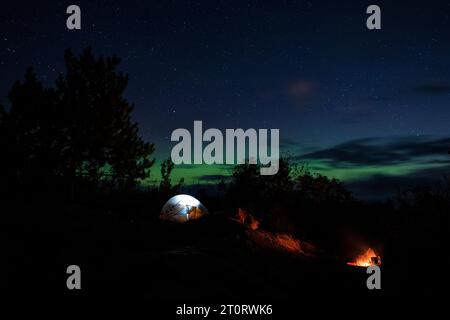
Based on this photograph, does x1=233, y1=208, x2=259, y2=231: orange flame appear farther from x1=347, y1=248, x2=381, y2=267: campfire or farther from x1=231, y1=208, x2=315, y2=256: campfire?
x1=347, y1=248, x2=381, y2=267: campfire

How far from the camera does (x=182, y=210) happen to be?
19.8m

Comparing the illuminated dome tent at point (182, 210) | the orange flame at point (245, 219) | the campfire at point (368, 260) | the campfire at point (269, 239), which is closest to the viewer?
the campfire at point (269, 239)

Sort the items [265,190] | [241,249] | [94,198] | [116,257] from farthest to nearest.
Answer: [265,190]
[94,198]
[241,249]
[116,257]

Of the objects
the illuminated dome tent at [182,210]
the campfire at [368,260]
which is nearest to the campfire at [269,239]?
the campfire at [368,260]

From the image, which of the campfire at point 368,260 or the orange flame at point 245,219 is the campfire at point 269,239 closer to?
the orange flame at point 245,219

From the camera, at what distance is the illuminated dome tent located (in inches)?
772

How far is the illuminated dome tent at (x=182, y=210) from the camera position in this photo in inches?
772

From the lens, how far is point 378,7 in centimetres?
981

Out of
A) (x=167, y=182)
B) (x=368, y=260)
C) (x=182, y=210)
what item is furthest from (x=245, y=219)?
(x=167, y=182)

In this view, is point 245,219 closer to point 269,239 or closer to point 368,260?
point 269,239

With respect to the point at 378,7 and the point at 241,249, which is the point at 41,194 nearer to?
the point at 241,249
